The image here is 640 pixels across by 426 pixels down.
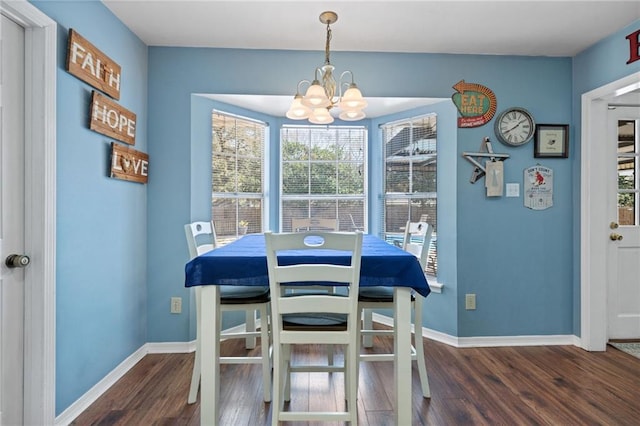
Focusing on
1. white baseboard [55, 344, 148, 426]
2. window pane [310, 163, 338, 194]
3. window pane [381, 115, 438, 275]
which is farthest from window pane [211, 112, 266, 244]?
window pane [381, 115, 438, 275]

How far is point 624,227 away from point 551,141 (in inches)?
37.6

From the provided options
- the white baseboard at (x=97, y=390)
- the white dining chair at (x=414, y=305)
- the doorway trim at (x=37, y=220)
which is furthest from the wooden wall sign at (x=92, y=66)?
the white dining chair at (x=414, y=305)

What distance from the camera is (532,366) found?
261 centimetres

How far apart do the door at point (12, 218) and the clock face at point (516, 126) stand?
10.3ft

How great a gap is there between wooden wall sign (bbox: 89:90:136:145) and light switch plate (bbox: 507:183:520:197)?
296 centimetres

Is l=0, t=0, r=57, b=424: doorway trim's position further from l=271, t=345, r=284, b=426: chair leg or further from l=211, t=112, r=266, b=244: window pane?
l=211, t=112, r=266, b=244: window pane

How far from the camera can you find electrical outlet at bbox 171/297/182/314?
289 cm

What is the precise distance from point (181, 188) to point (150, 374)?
137 centimetres

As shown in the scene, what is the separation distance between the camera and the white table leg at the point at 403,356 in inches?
68.9

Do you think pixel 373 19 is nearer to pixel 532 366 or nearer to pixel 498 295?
pixel 498 295

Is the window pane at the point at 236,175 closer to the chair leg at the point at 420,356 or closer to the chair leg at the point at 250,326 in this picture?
the chair leg at the point at 250,326

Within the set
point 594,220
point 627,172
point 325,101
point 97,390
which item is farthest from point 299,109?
point 627,172

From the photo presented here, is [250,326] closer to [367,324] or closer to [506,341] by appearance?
[367,324]

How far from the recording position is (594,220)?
2912mm
